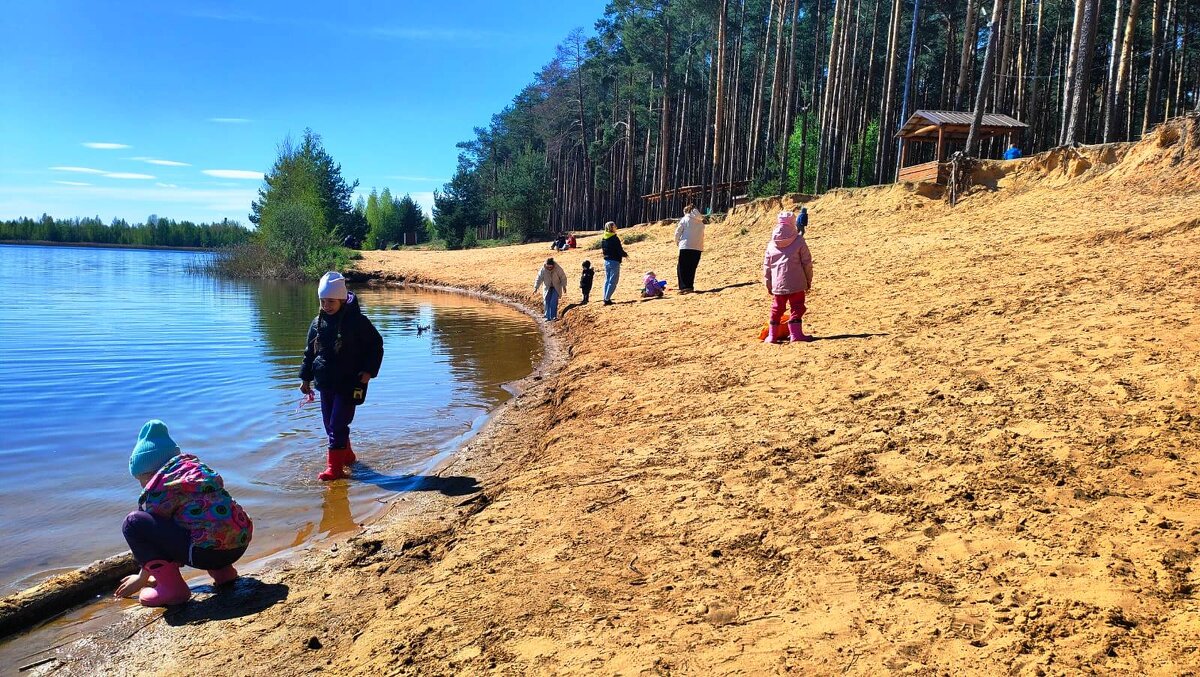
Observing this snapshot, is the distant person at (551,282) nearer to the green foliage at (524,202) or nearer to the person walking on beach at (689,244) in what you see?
the person walking on beach at (689,244)

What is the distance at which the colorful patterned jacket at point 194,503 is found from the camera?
407cm

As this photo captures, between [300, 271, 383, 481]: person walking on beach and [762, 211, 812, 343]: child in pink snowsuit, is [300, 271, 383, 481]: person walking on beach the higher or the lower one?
the lower one

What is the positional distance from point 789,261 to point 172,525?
6795mm

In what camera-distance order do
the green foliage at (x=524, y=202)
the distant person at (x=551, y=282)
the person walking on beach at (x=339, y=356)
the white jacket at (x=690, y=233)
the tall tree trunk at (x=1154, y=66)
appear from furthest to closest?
the green foliage at (x=524, y=202)
the tall tree trunk at (x=1154, y=66)
the distant person at (x=551, y=282)
the white jacket at (x=690, y=233)
the person walking on beach at (x=339, y=356)

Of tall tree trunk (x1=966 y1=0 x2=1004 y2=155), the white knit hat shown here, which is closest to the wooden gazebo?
tall tree trunk (x1=966 y1=0 x2=1004 y2=155)

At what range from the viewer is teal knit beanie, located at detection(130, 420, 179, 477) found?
4133 mm

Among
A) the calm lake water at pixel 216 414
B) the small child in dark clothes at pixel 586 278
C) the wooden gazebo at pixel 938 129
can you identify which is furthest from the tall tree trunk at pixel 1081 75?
the calm lake water at pixel 216 414

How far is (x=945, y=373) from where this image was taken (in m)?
6.10

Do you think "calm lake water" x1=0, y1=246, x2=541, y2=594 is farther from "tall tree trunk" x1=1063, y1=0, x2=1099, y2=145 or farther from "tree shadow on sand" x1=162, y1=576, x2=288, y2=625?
"tall tree trunk" x1=1063, y1=0, x2=1099, y2=145

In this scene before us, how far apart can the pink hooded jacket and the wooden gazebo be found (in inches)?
430

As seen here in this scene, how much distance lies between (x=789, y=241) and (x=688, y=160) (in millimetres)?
40948

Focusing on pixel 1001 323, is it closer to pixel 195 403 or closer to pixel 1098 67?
pixel 195 403

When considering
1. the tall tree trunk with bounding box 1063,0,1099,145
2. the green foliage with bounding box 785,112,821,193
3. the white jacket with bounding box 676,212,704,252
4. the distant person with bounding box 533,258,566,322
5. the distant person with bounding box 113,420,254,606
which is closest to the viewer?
the distant person with bounding box 113,420,254,606

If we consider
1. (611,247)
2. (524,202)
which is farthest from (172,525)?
(524,202)
